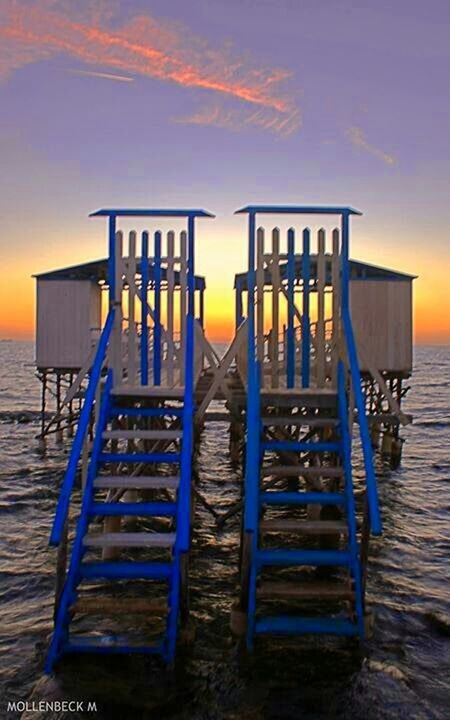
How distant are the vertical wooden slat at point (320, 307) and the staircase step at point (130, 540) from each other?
10.4ft

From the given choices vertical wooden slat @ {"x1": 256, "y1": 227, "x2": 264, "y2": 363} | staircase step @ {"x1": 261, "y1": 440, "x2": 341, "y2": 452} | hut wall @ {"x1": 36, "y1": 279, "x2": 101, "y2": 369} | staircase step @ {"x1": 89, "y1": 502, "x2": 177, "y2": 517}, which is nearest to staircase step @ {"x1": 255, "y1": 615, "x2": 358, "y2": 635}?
staircase step @ {"x1": 89, "y1": 502, "x2": 177, "y2": 517}

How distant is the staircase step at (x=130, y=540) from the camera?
7359 millimetres

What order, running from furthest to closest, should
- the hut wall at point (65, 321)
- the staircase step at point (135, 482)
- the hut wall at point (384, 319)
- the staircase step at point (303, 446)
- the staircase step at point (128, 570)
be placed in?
the hut wall at point (65, 321) < the hut wall at point (384, 319) < the staircase step at point (303, 446) < the staircase step at point (135, 482) < the staircase step at point (128, 570)

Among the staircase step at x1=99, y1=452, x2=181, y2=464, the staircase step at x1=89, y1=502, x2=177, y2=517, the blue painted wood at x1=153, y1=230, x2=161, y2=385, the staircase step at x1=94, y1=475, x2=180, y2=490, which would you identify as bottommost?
the staircase step at x1=89, y1=502, x2=177, y2=517

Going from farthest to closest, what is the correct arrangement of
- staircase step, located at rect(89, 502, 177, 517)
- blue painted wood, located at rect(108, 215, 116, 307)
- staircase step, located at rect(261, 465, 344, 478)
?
blue painted wood, located at rect(108, 215, 116, 307), staircase step, located at rect(261, 465, 344, 478), staircase step, located at rect(89, 502, 177, 517)

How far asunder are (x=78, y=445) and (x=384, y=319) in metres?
13.9

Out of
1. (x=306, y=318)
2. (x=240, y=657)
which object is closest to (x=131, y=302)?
(x=306, y=318)

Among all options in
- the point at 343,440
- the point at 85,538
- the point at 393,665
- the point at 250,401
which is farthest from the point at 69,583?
the point at 393,665

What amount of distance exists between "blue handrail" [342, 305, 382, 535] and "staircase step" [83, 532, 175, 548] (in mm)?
2457

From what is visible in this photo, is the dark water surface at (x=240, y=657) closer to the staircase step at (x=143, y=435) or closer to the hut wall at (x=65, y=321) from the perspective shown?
the staircase step at (x=143, y=435)

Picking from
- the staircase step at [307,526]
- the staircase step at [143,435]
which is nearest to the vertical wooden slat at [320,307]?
the staircase step at [307,526]

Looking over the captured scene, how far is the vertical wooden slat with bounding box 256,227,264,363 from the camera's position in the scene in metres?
8.60

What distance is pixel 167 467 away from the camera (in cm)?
2270

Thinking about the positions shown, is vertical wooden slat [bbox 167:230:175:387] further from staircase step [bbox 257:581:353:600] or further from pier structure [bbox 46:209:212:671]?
staircase step [bbox 257:581:353:600]
